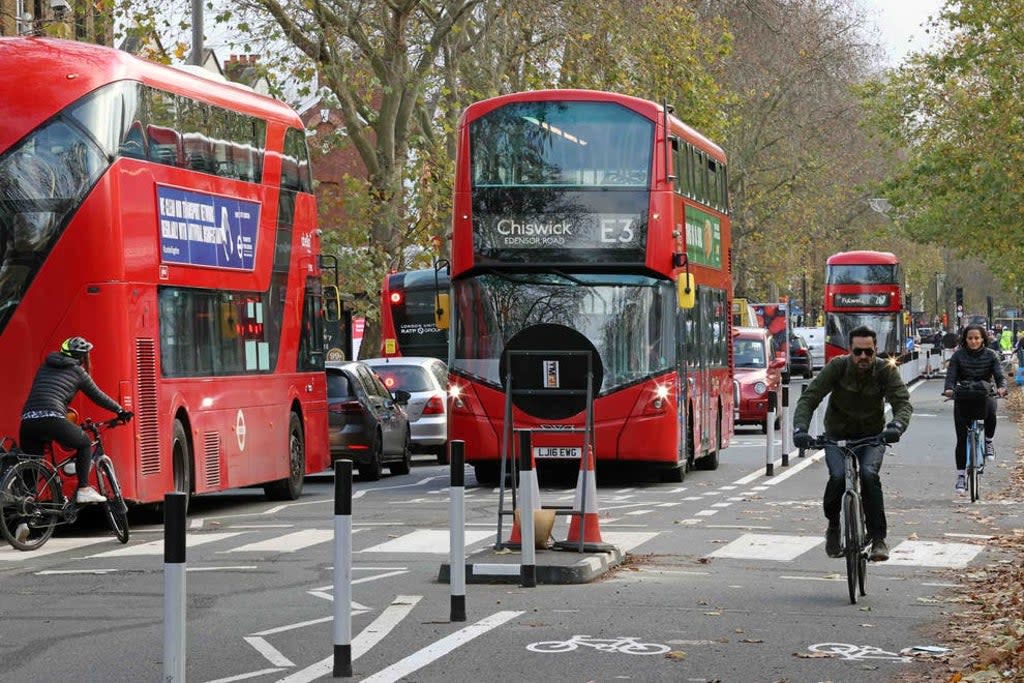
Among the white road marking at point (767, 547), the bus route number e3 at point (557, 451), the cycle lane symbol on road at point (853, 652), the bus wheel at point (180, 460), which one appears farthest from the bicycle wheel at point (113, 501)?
the cycle lane symbol on road at point (853, 652)

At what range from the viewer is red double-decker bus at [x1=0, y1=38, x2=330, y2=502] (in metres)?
18.7

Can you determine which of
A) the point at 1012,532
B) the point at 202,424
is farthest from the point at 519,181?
the point at 1012,532

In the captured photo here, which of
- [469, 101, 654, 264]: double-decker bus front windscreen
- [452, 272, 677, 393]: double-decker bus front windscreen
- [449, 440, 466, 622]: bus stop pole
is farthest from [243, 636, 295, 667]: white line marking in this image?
[469, 101, 654, 264]: double-decker bus front windscreen

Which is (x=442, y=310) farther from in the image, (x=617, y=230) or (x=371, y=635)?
(x=371, y=635)

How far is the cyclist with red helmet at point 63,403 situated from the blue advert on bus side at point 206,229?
7.34 feet

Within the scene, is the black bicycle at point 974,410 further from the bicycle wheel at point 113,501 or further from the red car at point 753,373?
the red car at point 753,373

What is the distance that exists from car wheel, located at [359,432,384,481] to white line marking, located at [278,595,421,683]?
586 inches

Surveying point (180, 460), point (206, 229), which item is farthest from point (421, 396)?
point (180, 460)

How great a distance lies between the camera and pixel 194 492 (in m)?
20.8

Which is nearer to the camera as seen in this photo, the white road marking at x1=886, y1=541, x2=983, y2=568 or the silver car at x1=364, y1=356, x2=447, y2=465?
the white road marking at x1=886, y1=541, x2=983, y2=568

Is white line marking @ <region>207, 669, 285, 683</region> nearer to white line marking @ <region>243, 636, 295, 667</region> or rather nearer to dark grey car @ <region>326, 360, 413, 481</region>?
white line marking @ <region>243, 636, 295, 667</region>

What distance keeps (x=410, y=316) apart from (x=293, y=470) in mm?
25739

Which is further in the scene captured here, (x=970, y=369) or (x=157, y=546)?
(x=970, y=369)

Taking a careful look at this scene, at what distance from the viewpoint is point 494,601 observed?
43.0 ft
